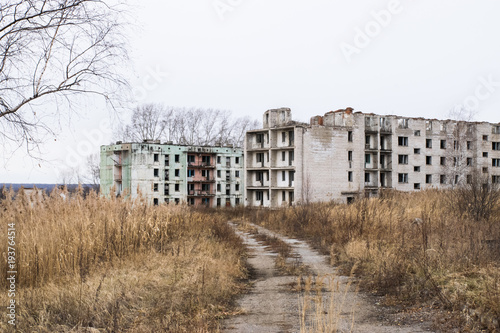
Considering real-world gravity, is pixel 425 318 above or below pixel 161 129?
below

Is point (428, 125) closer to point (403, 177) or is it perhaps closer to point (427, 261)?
point (403, 177)

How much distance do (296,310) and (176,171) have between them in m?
55.9

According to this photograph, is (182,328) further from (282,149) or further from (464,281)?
(282,149)

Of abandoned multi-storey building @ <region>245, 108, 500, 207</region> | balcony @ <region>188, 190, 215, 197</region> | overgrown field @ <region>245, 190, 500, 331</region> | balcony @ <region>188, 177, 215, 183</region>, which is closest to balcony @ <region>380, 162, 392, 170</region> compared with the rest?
abandoned multi-storey building @ <region>245, 108, 500, 207</region>

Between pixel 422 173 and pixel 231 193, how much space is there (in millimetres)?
28506

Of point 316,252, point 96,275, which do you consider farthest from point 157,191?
point 96,275

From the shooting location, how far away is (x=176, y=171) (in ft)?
205

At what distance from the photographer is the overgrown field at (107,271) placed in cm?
626

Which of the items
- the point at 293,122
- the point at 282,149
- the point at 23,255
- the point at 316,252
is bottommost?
the point at 316,252

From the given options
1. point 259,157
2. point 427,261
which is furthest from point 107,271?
point 259,157

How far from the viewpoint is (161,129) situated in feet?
240

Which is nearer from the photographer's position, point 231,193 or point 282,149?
point 282,149

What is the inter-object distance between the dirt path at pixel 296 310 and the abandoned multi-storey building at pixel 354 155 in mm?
33762

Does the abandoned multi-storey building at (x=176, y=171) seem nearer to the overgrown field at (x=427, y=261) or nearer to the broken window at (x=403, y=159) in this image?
the broken window at (x=403, y=159)
